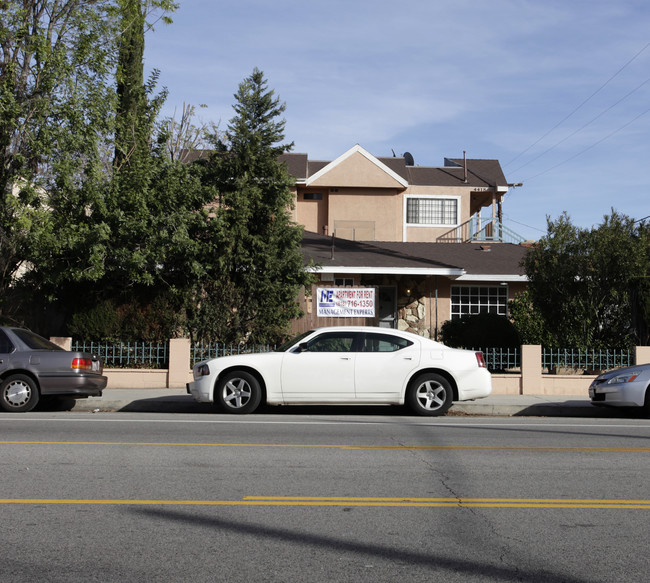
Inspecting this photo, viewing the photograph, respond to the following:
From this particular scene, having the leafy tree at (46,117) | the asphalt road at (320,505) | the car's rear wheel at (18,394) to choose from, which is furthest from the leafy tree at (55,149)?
the asphalt road at (320,505)

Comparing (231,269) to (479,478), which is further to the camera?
(231,269)

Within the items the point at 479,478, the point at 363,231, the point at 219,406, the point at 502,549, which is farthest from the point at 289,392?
the point at 363,231

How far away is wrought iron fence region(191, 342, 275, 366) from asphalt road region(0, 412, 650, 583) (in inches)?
259

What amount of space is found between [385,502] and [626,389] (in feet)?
27.6

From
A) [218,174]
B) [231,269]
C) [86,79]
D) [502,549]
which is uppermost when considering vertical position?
[86,79]

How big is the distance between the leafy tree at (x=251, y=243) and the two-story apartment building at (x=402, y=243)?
168 centimetres

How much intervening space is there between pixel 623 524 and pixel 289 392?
25.0ft

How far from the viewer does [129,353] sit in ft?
57.3

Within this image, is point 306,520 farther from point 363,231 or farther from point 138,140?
point 363,231

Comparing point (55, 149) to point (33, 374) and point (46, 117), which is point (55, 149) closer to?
point (46, 117)

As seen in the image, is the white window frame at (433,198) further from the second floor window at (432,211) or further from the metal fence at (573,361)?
the metal fence at (573,361)

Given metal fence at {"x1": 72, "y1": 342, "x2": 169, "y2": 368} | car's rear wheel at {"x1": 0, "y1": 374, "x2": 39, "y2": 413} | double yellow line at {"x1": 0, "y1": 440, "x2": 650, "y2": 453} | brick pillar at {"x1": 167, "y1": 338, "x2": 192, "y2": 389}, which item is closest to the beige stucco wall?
metal fence at {"x1": 72, "y1": 342, "x2": 169, "y2": 368}

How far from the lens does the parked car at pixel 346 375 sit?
42.3 ft

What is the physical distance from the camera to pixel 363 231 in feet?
112
